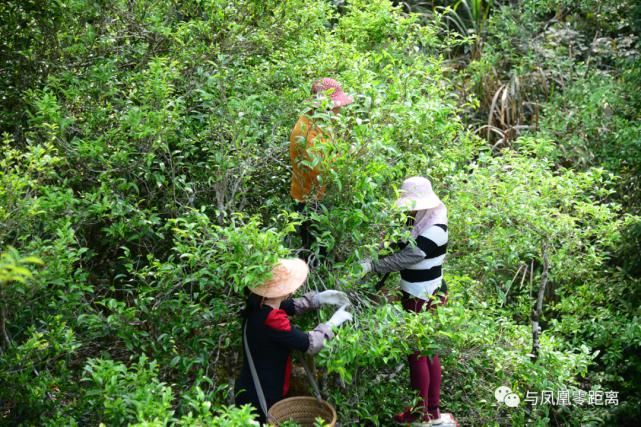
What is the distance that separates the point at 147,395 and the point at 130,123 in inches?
65.3

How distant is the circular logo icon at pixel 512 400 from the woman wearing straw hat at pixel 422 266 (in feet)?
1.55

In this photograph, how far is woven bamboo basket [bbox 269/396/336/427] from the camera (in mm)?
4129

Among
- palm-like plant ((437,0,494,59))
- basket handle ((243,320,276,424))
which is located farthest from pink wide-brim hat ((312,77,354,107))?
palm-like plant ((437,0,494,59))

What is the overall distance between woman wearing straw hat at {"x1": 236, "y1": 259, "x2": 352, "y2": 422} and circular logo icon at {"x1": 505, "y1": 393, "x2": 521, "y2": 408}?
4.70 ft

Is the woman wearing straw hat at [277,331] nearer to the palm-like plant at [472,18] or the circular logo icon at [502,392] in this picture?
the circular logo icon at [502,392]

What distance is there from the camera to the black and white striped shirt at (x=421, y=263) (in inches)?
176

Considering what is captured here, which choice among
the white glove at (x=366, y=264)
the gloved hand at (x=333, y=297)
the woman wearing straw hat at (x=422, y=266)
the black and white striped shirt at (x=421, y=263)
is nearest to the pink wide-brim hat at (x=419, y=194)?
the woman wearing straw hat at (x=422, y=266)

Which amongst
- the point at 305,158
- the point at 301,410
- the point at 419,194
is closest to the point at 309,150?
the point at 305,158

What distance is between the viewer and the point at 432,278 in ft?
15.1

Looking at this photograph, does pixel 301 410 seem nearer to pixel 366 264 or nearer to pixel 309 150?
pixel 366 264

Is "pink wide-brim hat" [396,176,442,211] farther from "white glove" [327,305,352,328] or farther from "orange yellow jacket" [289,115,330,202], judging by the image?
"white glove" [327,305,352,328]

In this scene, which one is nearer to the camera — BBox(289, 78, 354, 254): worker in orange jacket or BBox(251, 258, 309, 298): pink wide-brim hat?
BBox(251, 258, 309, 298): pink wide-brim hat

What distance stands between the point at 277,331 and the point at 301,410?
0.55m

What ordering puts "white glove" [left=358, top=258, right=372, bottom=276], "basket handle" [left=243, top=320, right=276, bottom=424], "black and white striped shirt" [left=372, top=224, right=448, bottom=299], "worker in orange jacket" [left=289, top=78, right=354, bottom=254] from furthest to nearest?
"black and white striped shirt" [left=372, top=224, right=448, bottom=299]
"white glove" [left=358, top=258, right=372, bottom=276]
"worker in orange jacket" [left=289, top=78, right=354, bottom=254]
"basket handle" [left=243, top=320, right=276, bottom=424]
